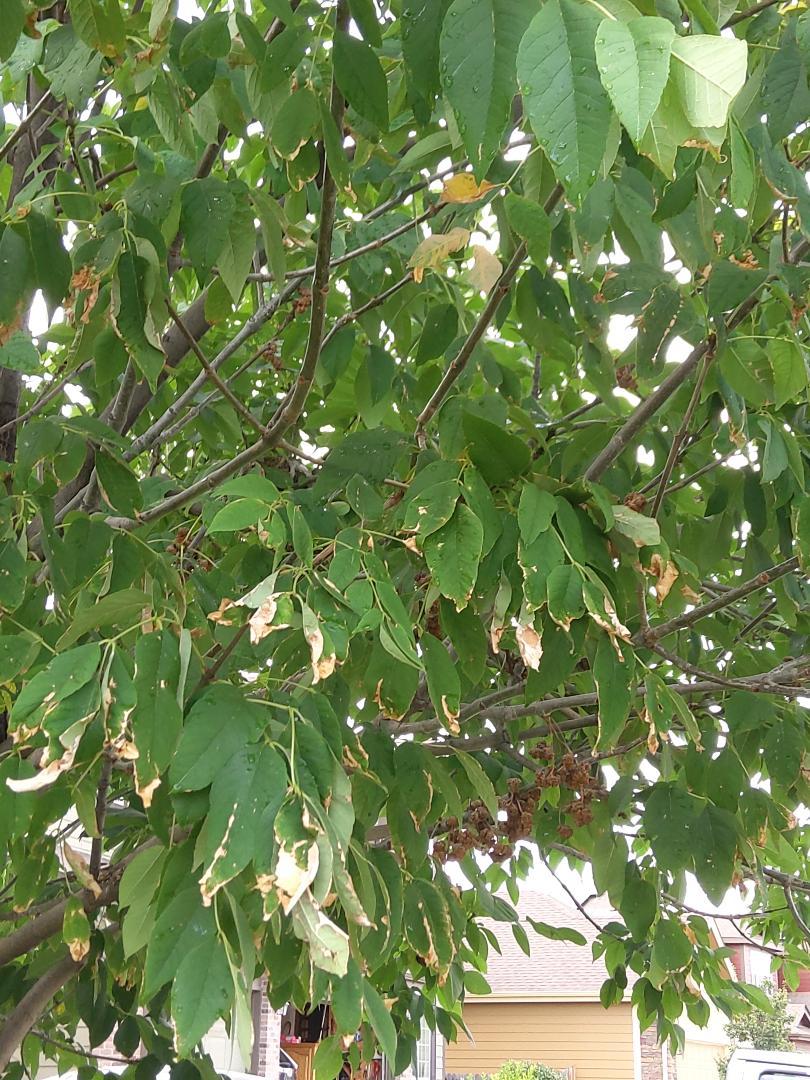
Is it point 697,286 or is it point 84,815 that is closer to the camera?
point 84,815

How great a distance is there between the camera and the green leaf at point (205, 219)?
1.48 meters

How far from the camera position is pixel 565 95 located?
707 mm

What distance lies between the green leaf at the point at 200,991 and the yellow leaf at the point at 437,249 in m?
0.87

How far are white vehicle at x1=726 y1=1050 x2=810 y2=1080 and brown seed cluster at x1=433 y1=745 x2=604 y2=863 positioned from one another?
8.16ft

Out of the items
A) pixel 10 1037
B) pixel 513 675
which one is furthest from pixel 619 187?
pixel 10 1037

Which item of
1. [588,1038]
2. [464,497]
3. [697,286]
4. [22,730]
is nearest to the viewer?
[22,730]

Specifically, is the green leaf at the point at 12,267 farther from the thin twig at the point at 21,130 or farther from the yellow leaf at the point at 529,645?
the yellow leaf at the point at 529,645

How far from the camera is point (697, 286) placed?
5.84 ft

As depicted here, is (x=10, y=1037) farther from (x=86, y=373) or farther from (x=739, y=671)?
(x=739, y=671)

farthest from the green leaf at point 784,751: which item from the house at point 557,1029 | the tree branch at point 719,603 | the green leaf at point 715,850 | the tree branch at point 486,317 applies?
the house at point 557,1029

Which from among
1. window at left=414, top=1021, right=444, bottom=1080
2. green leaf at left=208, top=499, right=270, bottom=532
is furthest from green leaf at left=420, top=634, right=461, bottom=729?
window at left=414, top=1021, right=444, bottom=1080

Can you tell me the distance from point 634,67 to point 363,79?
0.66 meters

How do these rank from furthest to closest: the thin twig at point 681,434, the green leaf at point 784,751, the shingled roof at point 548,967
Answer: the shingled roof at point 548,967, the green leaf at point 784,751, the thin twig at point 681,434

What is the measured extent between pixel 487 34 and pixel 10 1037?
2271 mm
